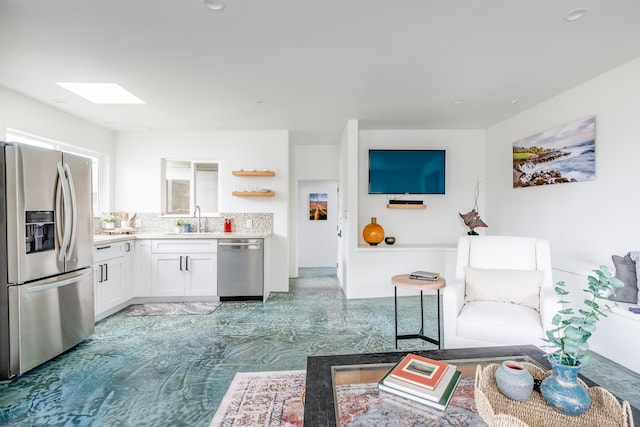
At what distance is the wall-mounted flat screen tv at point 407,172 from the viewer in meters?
4.79

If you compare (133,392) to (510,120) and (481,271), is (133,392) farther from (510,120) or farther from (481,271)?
(510,120)

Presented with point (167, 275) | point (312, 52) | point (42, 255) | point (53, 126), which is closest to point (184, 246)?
point (167, 275)

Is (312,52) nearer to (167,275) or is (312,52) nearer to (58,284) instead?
(58,284)

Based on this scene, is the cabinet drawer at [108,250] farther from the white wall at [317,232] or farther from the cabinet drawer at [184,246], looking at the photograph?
the white wall at [317,232]

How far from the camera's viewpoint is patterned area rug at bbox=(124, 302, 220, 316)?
3.78 metres

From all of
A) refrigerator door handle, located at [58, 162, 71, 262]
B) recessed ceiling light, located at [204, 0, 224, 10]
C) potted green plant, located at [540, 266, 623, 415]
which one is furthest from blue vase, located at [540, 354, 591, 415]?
refrigerator door handle, located at [58, 162, 71, 262]

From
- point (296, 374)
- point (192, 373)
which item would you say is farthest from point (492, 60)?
point (192, 373)

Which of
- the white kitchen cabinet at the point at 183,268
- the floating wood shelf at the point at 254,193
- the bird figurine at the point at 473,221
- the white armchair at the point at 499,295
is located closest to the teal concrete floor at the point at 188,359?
the white kitchen cabinet at the point at 183,268

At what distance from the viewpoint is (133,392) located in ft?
7.00

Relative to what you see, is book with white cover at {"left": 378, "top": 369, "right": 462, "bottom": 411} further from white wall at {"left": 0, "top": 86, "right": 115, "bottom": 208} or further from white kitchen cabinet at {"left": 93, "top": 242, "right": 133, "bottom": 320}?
white wall at {"left": 0, "top": 86, "right": 115, "bottom": 208}

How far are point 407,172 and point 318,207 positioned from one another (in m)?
2.50

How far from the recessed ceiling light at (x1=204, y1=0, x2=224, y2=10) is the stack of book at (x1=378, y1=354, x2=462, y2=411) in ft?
7.27

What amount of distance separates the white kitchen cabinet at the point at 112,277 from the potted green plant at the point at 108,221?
1.89 feet

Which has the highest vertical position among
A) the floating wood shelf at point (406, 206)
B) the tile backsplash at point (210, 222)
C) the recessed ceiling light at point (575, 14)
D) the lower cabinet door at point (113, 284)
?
the recessed ceiling light at point (575, 14)
